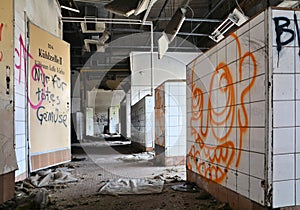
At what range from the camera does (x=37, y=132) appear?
3912 mm

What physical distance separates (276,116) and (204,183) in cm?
144

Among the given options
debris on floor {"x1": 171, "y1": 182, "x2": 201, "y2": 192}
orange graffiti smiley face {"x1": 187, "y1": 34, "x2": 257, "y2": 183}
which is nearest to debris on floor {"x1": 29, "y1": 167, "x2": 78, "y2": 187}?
debris on floor {"x1": 171, "y1": 182, "x2": 201, "y2": 192}

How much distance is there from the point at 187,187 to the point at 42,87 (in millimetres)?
2502

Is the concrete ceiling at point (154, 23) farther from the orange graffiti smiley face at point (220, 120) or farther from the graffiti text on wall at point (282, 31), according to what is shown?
the graffiti text on wall at point (282, 31)

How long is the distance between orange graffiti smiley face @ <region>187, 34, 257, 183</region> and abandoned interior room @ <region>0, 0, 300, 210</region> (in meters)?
0.01

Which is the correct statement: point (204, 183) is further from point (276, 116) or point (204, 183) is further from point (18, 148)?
point (18, 148)

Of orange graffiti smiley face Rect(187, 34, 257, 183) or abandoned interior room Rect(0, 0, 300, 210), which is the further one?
orange graffiti smiley face Rect(187, 34, 257, 183)

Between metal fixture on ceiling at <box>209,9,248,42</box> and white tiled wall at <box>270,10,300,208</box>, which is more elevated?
metal fixture on ceiling at <box>209,9,248,42</box>

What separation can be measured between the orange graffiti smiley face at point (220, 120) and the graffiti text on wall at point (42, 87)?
6.93 ft

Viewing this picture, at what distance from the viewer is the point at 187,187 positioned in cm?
316

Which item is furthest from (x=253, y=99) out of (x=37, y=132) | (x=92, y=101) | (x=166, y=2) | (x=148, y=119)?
(x=92, y=101)

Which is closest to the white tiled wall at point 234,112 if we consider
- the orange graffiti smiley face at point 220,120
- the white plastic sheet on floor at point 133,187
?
the orange graffiti smiley face at point 220,120

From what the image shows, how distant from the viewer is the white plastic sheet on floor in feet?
10.0

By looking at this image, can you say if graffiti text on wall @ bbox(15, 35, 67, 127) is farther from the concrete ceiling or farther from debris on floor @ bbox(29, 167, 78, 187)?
the concrete ceiling
